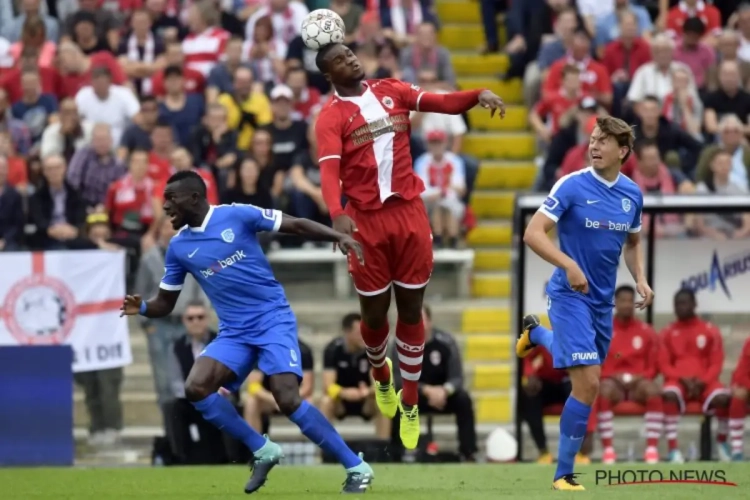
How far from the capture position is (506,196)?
70.2ft

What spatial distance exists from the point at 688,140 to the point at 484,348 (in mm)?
3776

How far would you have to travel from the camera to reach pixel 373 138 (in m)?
12.7

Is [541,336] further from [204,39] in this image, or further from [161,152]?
[204,39]

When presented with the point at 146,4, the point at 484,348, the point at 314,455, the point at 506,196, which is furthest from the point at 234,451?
the point at 146,4

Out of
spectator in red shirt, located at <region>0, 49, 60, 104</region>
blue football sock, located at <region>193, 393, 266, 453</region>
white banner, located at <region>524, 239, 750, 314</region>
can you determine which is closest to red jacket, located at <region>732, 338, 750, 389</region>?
white banner, located at <region>524, 239, 750, 314</region>

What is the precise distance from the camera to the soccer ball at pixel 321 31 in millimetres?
12648

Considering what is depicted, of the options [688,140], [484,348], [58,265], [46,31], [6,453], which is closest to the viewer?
[6,453]

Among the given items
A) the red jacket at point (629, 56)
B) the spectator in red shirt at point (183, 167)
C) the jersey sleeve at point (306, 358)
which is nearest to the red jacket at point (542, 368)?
the jersey sleeve at point (306, 358)

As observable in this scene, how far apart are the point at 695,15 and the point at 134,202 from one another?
26.9ft

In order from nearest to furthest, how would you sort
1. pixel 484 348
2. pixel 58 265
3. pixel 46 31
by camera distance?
1. pixel 58 265
2. pixel 484 348
3. pixel 46 31

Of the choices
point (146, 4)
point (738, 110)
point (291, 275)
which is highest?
point (146, 4)

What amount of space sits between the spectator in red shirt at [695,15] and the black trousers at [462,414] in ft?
24.1

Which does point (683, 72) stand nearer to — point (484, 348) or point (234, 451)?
point (484, 348)

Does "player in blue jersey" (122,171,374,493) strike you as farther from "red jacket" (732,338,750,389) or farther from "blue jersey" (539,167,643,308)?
"red jacket" (732,338,750,389)
